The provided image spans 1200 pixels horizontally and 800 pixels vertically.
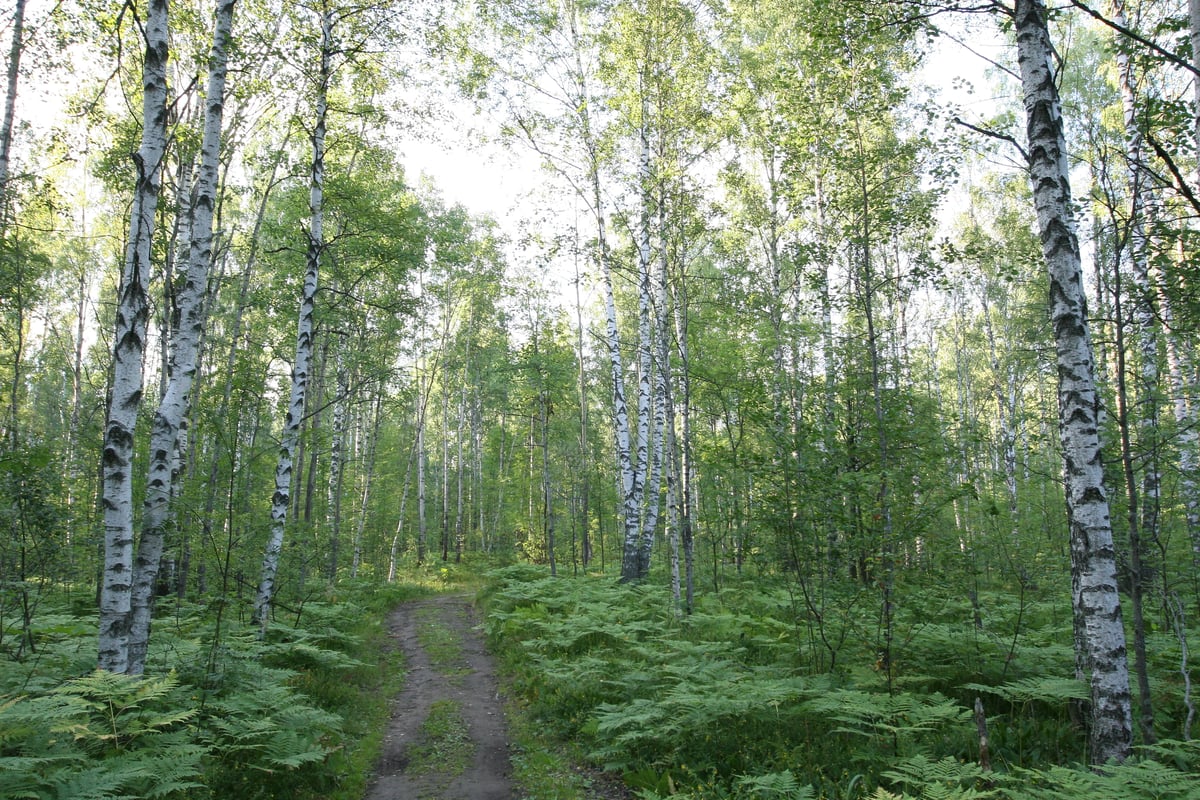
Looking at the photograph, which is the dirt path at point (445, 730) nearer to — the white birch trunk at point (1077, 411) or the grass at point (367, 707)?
the grass at point (367, 707)

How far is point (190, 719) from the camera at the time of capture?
5.04 meters

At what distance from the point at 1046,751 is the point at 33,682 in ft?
27.6

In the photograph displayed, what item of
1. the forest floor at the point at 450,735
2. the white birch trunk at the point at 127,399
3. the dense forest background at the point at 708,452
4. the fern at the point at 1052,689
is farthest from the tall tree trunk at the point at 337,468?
the fern at the point at 1052,689

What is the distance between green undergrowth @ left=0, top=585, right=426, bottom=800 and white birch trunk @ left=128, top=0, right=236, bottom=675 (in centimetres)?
70

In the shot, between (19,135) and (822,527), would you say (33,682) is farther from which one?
(19,135)

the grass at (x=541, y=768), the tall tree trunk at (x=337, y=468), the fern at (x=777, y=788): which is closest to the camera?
the fern at (x=777, y=788)

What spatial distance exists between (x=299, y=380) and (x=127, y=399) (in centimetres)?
461

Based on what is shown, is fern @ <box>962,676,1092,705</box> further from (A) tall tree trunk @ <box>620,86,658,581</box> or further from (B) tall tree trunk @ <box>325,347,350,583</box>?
(B) tall tree trunk @ <box>325,347,350,583</box>

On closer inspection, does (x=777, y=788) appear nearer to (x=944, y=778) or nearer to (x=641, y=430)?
(x=944, y=778)

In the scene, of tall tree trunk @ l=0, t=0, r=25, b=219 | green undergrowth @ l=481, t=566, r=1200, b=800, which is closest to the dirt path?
green undergrowth @ l=481, t=566, r=1200, b=800

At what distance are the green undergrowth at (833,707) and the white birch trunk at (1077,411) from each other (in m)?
0.43

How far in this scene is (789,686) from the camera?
5523 mm

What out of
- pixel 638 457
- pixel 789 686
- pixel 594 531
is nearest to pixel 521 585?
pixel 638 457

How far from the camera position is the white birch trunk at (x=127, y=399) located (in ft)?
16.1
